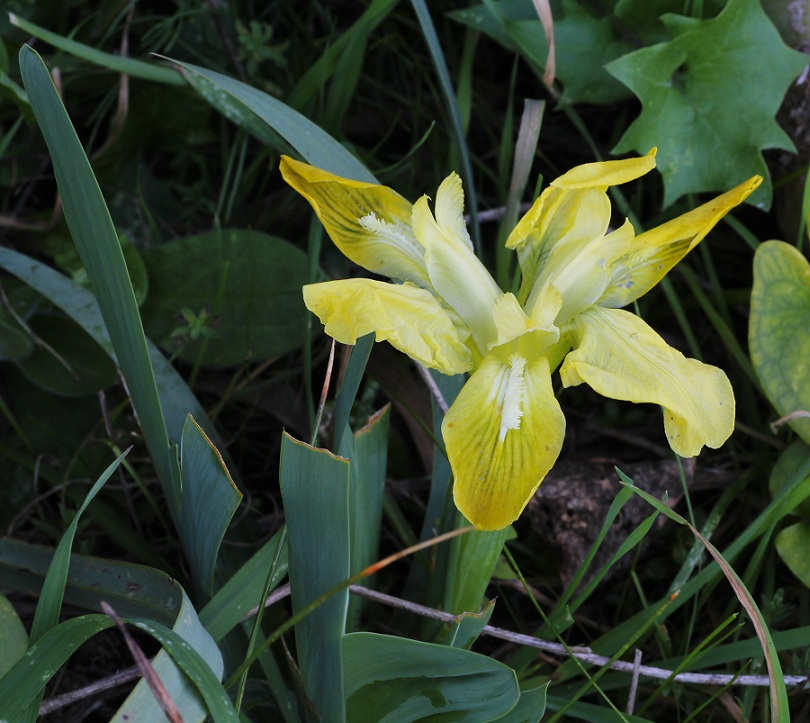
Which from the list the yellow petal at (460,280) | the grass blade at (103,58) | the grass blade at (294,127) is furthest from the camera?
the grass blade at (103,58)

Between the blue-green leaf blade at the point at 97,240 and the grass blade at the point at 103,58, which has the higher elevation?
the grass blade at the point at 103,58

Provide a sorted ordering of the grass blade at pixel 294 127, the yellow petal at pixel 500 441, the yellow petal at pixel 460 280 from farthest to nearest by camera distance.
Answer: the grass blade at pixel 294 127 → the yellow petal at pixel 460 280 → the yellow petal at pixel 500 441

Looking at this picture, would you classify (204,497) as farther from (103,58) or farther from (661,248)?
(103,58)

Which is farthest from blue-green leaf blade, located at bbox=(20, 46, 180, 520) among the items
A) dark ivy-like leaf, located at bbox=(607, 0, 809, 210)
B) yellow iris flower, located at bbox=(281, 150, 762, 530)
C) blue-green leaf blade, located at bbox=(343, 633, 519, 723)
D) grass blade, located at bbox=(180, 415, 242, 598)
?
dark ivy-like leaf, located at bbox=(607, 0, 809, 210)

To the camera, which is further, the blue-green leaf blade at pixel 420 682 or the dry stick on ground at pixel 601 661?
the dry stick on ground at pixel 601 661

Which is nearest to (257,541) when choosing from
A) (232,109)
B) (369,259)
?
(369,259)

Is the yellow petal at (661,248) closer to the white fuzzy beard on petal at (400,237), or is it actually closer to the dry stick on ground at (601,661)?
the white fuzzy beard on petal at (400,237)

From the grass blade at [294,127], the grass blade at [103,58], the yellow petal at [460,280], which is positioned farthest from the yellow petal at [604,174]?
the grass blade at [103,58]

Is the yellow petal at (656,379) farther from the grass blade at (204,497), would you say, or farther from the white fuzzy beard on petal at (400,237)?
the grass blade at (204,497)

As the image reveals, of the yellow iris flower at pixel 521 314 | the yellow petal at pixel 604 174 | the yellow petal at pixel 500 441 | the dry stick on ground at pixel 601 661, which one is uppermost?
the yellow petal at pixel 604 174
